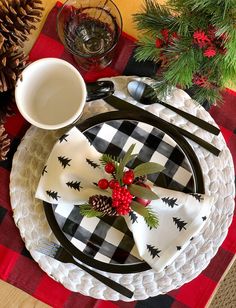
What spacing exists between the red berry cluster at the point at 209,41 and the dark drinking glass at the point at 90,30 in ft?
0.52

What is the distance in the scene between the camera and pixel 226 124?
694mm

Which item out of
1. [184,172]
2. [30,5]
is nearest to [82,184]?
[184,172]

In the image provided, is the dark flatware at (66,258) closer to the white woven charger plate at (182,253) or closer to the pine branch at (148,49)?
the white woven charger plate at (182,253)

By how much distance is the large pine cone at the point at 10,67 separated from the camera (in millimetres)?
608

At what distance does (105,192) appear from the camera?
58cm

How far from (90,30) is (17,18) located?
0.39 ft

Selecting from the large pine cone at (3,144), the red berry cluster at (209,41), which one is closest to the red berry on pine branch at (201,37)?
the red berry cluster at (209,41)

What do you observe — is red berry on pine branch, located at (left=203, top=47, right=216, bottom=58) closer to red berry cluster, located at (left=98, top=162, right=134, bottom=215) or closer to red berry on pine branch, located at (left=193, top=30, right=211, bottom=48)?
red berry on pine branch, located at (left=193, top=30, right=211, bottom=48)

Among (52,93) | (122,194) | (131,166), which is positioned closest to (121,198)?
(122,194)

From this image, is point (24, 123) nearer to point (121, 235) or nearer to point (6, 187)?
point (6, 187)

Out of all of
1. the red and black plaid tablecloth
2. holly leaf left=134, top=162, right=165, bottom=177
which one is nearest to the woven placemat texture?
the red and black plaid tablecloth

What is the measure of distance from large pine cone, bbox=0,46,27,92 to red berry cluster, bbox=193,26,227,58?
0.77 ft

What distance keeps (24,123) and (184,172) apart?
0.80 feet

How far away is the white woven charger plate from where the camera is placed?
2.13 ft
